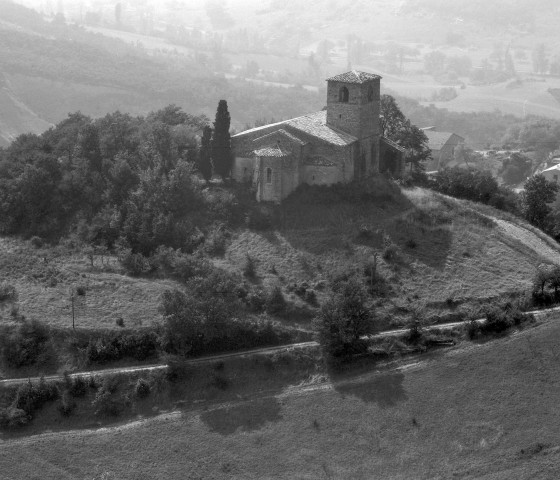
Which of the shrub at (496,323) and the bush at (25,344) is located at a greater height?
the shrub at (496,323)

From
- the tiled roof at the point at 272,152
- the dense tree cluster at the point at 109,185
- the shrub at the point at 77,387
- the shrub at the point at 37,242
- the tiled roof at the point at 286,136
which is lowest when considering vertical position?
the shrub at the point at 77,387

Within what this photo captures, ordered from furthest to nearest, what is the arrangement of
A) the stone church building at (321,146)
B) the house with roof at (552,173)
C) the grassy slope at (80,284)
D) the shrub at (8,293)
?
the house with roof at (552,173)
the stone church building at (321,146)
the shrub at (8,293)
the grassy slope at (80,284)

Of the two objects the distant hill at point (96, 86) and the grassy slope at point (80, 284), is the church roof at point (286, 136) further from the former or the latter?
the distant hill at point (96, 86)

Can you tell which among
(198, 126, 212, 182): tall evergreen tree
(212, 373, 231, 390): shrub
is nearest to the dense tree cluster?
(198, 126, 212, 182): tall evergreen tree

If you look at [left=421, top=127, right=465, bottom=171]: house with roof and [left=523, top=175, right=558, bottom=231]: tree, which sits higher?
[left=421, top=127, right=465, bottom=171]: house with roof

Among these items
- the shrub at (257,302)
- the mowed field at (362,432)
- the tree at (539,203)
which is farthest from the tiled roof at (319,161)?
the mowed field at (362,432)

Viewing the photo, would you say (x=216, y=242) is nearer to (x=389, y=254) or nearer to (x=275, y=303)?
(x=275, y=303)

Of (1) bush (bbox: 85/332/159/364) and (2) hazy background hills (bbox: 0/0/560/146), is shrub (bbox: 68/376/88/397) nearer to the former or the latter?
(1) bush (bbox: 85/332/159/364)
